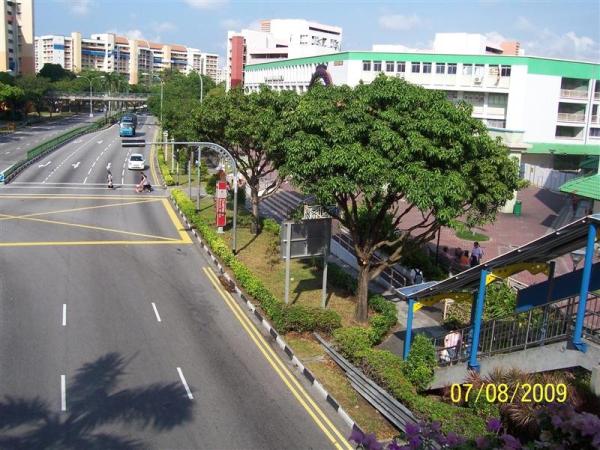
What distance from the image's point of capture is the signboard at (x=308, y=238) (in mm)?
19305

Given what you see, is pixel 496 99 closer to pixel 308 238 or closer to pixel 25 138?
pixel 308 238

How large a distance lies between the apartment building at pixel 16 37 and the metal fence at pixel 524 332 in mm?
120108

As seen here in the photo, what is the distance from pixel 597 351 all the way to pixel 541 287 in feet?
12.3

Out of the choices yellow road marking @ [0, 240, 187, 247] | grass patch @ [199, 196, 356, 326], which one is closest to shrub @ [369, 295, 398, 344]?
grass patch @ [199, 196, 356, 326]

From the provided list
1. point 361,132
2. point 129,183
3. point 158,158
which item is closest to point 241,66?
point 158,158

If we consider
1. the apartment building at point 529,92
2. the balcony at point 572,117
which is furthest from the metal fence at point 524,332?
the balcony at point 572,117

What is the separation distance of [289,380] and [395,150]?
649cm

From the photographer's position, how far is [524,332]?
42.1 ft

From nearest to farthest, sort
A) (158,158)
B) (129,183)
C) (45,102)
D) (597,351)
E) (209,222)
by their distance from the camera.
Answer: (597,351) < (209,222) < (129,183) < (158,158) < (45,102)

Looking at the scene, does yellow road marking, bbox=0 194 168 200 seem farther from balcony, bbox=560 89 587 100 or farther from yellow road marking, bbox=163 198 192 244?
balcony, bbox=560 89 587 100

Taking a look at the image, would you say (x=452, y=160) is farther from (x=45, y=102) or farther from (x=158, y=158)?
(x=45, y=102)

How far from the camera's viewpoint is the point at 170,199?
4006 centimetres
